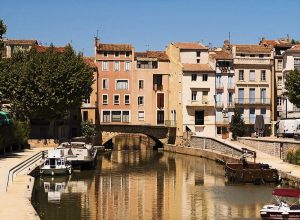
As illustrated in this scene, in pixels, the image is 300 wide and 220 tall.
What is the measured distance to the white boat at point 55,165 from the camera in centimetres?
5956

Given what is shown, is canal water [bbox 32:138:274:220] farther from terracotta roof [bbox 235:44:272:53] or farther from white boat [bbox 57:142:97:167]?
terracotta roof [bbox 235:44:272:53]

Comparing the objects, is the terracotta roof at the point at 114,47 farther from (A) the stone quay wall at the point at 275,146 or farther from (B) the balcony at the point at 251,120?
(A) the stone quay wall at the point at 275,146

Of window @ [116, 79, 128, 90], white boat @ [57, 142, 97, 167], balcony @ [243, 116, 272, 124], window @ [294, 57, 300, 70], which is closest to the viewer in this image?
white boat @ [57, 142, 97, 167]

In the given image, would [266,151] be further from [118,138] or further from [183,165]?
[118,138]

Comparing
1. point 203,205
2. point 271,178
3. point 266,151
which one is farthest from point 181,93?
point 203,205

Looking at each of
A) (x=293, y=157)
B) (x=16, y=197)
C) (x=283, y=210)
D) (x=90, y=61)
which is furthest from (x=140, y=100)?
(x=283, y=210)

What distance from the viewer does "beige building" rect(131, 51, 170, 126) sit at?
107812mm

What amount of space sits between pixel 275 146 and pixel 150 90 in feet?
135

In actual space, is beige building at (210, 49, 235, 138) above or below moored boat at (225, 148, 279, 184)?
above

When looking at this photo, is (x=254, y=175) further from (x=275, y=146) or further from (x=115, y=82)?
(x=115, y=82)

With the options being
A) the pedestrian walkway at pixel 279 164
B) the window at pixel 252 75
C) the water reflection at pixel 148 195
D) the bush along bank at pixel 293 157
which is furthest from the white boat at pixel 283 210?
the window at pixel 252 75

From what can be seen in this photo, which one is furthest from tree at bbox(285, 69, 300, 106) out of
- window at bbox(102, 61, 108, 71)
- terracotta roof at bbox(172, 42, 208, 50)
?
window at bbox(102, 61, 108, 71)

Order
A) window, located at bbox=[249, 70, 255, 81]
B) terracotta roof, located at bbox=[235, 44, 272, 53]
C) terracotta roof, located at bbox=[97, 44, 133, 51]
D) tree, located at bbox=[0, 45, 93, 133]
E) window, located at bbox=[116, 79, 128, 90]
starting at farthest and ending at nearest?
terracotta roof, located at bbox=[97, 44, 133, 51]
window, located at bbox=[116, 79, 128, 90]
terracotta roof, located at bbox=[235, 44, 272, 53]
window, located at bbox=[249, 70, 255, 81]
tree, located at bbox=[0, 45, 93, 133]

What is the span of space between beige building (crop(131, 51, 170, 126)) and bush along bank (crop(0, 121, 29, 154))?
28300mm
